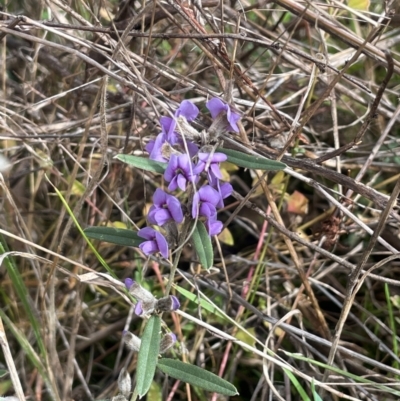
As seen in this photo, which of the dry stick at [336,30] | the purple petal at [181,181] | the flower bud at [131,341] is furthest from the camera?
the dry stick at [336,30]

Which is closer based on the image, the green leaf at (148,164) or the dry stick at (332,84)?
the green leaf at (148,164)

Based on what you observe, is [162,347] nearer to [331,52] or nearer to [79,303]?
[79,303]

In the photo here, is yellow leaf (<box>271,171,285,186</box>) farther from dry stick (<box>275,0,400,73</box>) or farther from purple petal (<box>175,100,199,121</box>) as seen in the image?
purple petal (<box>175,100,199,121</box>)

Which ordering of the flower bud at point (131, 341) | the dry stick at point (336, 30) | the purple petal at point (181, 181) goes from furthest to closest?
the dry stick at point (336, 30) < the flower bud at point (131, 341) < the purple petal at point (181, 181)

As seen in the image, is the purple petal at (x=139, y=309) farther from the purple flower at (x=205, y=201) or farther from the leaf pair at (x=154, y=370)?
the purple flower at (x=205, y=201)

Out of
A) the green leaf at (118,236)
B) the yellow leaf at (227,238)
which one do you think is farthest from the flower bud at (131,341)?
the yellow leaf at (227,238)

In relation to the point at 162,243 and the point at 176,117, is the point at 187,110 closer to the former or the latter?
the point at 176,117

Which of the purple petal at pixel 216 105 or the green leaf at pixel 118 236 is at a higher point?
the purple petal at pixel 216 105

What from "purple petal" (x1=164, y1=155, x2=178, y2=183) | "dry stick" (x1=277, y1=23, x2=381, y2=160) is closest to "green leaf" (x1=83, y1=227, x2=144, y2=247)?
"purple petal" (x1=164, y1=155, x2=178, y2=183)
